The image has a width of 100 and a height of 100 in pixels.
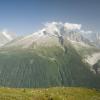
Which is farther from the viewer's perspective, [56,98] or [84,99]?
[84,99]

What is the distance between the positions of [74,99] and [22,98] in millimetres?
10797

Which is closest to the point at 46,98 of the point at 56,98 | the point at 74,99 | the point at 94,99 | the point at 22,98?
the point at 56,98

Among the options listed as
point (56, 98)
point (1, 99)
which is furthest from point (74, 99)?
point (1, 99)

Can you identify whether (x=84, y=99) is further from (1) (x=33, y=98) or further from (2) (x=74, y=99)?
(1) (x=33, y=98)

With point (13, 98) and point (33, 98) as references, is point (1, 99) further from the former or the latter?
point (33, 98)

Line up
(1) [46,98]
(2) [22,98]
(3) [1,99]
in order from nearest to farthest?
(3) [1,99] < (2) [22,98] < (1) [46,98]

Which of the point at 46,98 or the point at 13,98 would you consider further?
the point at 46,98

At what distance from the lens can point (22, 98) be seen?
79.2ft

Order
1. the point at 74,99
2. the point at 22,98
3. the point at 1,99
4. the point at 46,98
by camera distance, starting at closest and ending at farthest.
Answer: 1. the point at 1,99
2. the point at 22,98
3. the point at 46,98
4. the point at 74,99

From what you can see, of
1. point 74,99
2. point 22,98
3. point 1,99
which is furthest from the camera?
point 74,99

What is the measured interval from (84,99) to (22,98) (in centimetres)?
1254

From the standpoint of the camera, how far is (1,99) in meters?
22.5

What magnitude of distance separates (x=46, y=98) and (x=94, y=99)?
11.0m

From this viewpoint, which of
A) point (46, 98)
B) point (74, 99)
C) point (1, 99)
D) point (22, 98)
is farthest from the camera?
point (74, 99)
